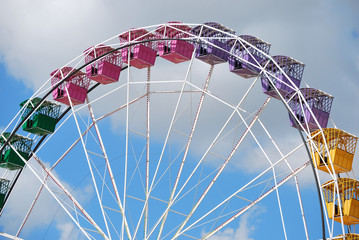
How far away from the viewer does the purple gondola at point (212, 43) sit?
33656 mm

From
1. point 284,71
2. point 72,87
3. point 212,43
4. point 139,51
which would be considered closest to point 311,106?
point 284,71

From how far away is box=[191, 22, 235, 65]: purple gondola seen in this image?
110 ft

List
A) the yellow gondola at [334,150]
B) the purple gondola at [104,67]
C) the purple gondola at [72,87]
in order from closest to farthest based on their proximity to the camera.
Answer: the yellow gondola at [334,150] → the purple gondola at [104,67] → the purple gondola at [72,87]

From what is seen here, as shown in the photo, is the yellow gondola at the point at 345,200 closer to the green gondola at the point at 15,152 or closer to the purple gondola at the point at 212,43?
the purple gondola at the point at 212,43

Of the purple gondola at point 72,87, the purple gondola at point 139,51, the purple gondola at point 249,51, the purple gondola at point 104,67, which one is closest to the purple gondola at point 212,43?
the purple gondola at point 249,51

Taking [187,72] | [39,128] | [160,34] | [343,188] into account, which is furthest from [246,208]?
[39,128]

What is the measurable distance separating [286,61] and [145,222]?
9.95 m

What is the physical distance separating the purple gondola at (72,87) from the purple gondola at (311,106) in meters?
11.2

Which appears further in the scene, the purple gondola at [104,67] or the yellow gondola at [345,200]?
the purple gondola at [104,67]

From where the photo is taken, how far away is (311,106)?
33.3m

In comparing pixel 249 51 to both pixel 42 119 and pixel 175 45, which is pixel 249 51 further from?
pixel 42 119

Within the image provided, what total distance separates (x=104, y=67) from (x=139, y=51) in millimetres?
2291

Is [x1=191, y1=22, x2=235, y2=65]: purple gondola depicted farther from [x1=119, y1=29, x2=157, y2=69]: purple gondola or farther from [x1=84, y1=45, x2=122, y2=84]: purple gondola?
[x1=84, y1=45, x2=122, y2=84]: purple gondola

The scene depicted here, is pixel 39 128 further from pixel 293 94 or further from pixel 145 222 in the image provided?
pixel 293 94
